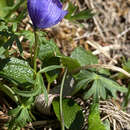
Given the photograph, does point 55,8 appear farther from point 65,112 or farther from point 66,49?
point 66,49

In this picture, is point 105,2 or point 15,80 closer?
point 15,80

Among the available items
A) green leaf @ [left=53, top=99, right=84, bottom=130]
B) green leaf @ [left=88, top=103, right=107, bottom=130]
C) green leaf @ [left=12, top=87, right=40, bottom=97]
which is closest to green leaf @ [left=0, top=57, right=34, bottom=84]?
green leaf @ [left=12, top=87, right=40, bottom=97]

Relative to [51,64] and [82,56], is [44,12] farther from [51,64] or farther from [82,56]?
[82,56]

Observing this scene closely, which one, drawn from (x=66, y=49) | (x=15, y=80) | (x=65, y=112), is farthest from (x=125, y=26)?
(x=15, y=80)

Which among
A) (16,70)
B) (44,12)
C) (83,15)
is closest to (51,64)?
(16,70)

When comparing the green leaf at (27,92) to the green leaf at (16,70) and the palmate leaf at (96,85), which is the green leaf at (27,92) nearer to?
the green leaf at (16,70)

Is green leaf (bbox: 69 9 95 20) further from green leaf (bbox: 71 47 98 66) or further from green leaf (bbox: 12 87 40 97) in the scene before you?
green leaf (bbox: 12 87 40 97)
